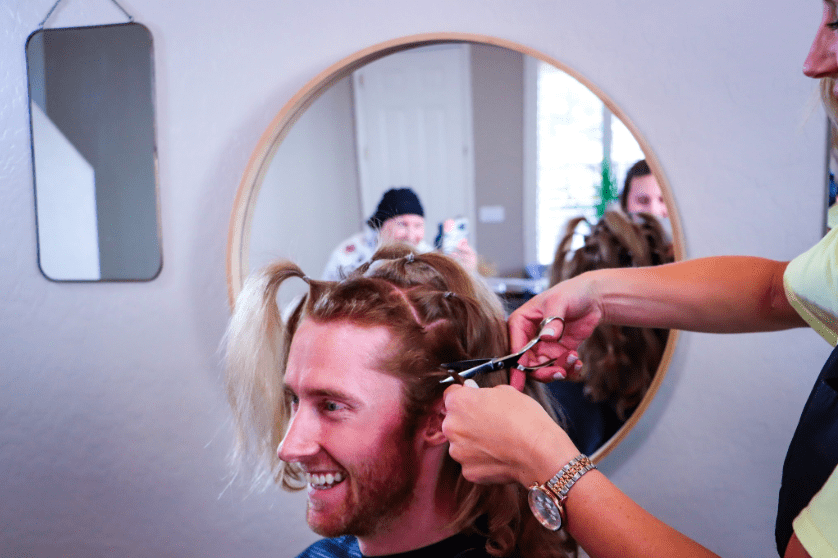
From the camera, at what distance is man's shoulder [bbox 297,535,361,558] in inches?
47.1

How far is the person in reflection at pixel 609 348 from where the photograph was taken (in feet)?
4.23

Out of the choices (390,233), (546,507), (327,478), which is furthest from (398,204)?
(546,507)

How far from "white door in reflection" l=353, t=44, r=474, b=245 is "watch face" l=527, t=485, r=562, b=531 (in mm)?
773

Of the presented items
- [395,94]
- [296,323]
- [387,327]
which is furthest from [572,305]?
[395,94]

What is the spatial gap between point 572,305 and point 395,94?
678 mm

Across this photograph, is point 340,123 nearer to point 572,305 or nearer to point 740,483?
point 572,305

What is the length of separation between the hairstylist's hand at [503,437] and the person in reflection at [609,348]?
57cm

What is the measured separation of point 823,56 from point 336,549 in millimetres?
1191

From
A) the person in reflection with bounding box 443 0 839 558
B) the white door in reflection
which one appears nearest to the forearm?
the person in reflection with bounding box 443 0 839 558

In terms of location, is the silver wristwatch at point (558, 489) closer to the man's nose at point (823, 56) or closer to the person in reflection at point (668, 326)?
the person in reflection at point (668, 326)

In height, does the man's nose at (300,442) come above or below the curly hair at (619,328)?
below

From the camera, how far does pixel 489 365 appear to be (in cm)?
95

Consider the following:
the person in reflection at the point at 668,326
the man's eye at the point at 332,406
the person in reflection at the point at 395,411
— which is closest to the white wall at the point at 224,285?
the person in reflection at the point at 668,326

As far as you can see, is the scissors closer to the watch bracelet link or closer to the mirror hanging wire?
the watch bracelet link
